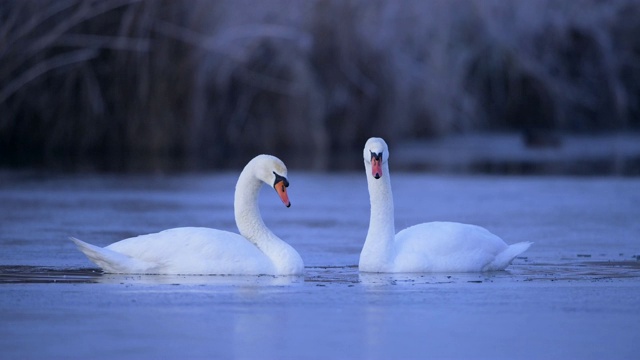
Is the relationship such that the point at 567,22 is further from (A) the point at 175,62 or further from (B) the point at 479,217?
(B) the point at 479,217

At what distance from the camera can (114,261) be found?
844 centimetres

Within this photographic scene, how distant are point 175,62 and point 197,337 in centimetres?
1505

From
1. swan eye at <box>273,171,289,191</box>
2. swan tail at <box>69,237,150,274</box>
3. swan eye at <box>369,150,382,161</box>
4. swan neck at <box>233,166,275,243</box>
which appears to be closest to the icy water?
swan tail at <box>69,237,150,274</box>

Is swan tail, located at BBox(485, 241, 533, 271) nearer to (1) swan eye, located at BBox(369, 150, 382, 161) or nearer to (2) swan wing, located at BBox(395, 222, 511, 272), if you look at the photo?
(2) swan wing, located at BBox(395, 222, 511, 272)

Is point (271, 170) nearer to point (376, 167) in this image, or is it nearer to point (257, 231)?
point (257, 231)

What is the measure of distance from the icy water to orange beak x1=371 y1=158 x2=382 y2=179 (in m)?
0.65

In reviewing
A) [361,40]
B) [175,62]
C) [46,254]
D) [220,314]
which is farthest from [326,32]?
[220,314]

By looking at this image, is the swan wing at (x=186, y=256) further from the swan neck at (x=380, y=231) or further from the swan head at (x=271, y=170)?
the swan neck at (x=380, y=231)

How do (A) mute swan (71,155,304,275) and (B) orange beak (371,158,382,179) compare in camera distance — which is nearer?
(A) mute swan (71,155,304,275)

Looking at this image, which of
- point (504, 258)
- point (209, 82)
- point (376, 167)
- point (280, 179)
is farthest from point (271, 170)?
point (209, 82)

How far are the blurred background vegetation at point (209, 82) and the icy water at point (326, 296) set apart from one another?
21.1 ft

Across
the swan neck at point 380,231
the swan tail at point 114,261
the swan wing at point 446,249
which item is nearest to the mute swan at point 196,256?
the swan tail at point 114,261

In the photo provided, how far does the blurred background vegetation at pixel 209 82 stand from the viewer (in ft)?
66.9

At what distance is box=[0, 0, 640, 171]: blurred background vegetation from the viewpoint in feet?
66.9
